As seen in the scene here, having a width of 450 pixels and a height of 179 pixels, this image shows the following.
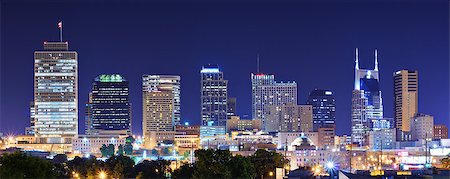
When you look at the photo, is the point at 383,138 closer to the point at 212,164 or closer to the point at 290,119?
the point at 290,119

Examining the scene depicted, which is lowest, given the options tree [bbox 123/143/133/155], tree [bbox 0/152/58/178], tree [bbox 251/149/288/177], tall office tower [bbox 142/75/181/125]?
tree [bbox 123/143/133/155]

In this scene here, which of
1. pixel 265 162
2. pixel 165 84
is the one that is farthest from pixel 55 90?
pixel 265 162

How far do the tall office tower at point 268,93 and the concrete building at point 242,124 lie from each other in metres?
13.4

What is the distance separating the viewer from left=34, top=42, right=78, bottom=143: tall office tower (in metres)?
148

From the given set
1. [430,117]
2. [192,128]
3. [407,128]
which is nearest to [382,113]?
[407,128]

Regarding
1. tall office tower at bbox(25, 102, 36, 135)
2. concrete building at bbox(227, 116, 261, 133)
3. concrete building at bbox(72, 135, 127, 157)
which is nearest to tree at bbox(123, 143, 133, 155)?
concrete building at bbox(72, 135, 127, 157)

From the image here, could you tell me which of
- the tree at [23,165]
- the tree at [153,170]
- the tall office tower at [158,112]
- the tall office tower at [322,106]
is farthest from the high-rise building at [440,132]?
the tree at [23,165]

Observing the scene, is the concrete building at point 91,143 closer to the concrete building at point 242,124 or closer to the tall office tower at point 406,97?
the concrete building at point 242,124

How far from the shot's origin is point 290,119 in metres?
156

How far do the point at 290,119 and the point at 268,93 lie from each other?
21.0 meters

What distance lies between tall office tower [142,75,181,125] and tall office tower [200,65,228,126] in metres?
4.69

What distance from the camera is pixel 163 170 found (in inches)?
2218

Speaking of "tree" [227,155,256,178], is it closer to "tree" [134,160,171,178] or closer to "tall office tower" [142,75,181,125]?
"tree" [134,160,171,178]

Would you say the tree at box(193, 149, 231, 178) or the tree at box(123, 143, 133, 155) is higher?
the tree at box(193, 149, 231, 178)
